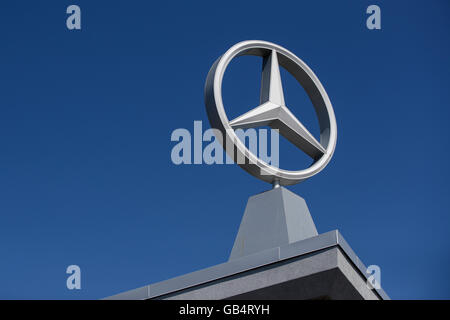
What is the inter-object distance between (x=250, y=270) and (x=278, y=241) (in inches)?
69.3

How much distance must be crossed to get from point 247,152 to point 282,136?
6.31ft

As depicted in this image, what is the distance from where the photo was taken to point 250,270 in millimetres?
12414

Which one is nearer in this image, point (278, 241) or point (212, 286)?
point (212, 286)

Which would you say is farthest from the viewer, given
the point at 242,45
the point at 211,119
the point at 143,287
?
the point at 242,45

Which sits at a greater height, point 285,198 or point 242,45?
point 242,45

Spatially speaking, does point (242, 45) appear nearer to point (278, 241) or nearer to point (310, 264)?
point (278, 241)

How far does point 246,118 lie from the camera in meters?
15.2
